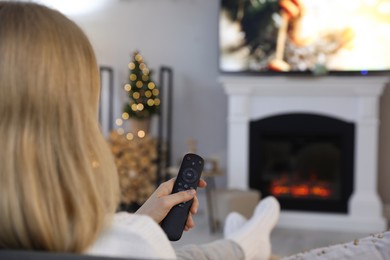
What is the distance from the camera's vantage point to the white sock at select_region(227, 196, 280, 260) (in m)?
1.42

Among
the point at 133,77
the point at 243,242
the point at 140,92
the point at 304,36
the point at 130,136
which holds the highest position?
the point at 304,36

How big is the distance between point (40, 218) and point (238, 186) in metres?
3.72

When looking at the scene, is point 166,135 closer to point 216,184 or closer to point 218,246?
point 216,184

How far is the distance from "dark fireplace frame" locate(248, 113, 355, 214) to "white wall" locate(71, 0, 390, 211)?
1.23 ft

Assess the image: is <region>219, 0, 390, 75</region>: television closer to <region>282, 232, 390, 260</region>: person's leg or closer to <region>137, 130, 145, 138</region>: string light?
<region>137, 130, 145, 138</region>: string light

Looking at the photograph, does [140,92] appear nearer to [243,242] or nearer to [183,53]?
[183,53]

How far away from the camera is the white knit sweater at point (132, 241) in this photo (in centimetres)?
75

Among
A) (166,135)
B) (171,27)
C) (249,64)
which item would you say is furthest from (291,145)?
(171,27)

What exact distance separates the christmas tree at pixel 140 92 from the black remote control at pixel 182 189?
323cm

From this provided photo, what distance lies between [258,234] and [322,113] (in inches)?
112

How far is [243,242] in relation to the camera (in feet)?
4.61

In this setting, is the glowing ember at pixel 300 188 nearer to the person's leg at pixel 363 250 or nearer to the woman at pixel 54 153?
the person's leg at pixel 363 250

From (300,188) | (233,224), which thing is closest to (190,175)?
(233,224)

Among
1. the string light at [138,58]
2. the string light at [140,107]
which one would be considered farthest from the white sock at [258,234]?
the string light at [138,58]
